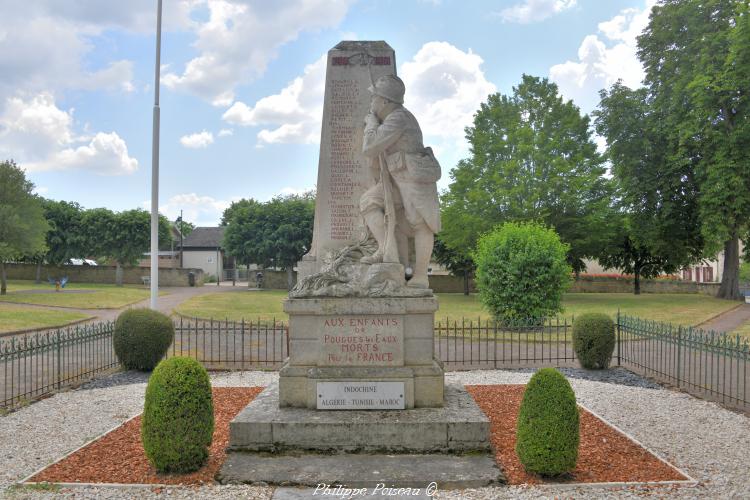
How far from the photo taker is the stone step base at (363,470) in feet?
16.9

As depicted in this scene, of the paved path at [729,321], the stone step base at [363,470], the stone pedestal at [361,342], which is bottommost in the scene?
the paved path at [729,321]

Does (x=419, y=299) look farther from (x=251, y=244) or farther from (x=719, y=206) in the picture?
(x=251, y=244)

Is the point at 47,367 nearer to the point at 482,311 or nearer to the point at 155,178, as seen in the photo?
the point at 155,178

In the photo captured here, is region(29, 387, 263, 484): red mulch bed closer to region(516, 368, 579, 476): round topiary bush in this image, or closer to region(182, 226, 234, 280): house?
region(516, 368, 579, 476): round topiary bush

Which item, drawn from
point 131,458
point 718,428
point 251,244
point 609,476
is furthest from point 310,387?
point 251,244

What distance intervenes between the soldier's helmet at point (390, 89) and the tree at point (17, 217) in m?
31.1

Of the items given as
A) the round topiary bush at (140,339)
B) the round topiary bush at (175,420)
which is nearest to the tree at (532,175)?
the round topiary bush at (140,339)

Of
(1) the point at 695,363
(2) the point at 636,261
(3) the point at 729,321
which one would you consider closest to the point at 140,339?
(1) the point at 695,363

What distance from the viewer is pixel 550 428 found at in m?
5.14

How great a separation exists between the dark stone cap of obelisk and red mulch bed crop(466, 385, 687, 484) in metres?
5.25

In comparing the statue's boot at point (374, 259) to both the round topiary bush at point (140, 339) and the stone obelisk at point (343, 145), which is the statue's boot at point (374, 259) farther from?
the round topiary bush at point (140, 339)

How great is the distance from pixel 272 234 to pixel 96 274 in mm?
19082

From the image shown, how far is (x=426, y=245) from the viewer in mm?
7125

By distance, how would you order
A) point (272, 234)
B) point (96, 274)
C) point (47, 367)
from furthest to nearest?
point (96, 274) → point (272, 234) → point (47, 367)
